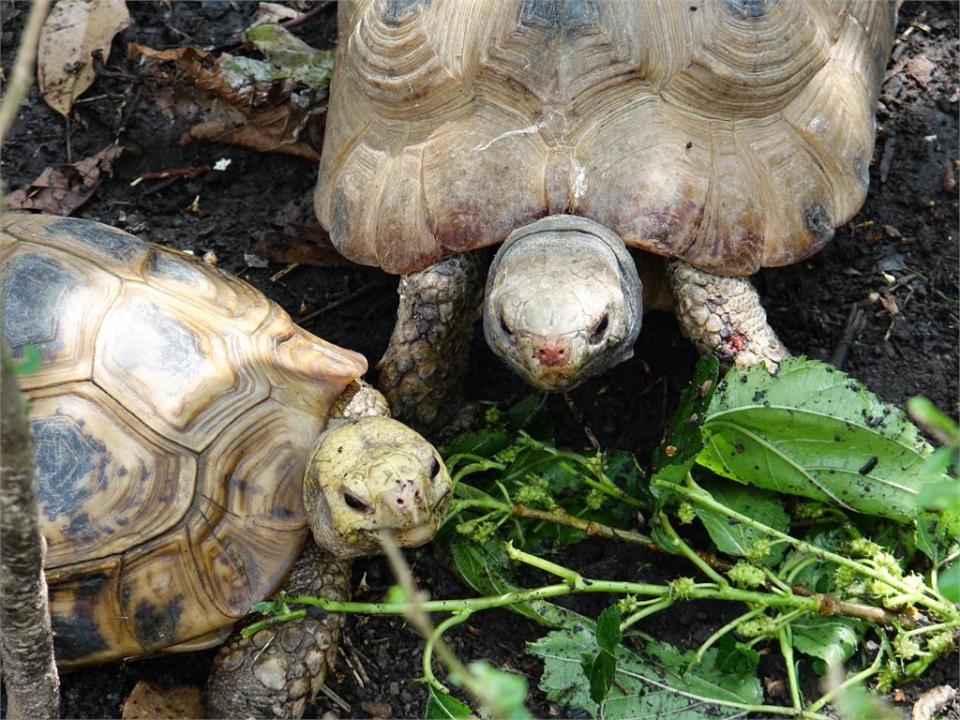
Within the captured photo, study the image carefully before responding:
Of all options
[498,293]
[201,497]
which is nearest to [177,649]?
[201,497]

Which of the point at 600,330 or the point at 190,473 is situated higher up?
the point at 600,330

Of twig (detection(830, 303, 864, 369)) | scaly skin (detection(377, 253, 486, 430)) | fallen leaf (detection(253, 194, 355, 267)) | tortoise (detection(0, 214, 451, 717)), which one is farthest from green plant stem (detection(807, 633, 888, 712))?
fallen leaf (detection(253, 194, 355, 267))

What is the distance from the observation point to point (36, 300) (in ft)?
8.73

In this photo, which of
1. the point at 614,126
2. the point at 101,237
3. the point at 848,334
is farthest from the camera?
the point at 848,334

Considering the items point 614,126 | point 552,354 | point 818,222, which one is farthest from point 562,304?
point 818,222

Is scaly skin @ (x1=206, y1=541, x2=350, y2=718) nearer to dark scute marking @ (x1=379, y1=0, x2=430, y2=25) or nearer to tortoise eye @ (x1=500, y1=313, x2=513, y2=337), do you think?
tortoise eye @ (x1=500, y1=313, x2=513, y2=337)

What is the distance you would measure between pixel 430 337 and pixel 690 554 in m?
0.97

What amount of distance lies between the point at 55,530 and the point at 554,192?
151 cm

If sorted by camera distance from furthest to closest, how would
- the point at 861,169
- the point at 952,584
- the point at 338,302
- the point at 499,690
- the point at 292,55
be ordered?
the point at 292,55 < the point at 338,302 < the point at 861,169 < the point at 952,584 < the point at 499,690

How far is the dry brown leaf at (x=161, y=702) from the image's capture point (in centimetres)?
274

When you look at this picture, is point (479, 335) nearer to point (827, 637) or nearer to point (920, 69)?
point (827, 637)

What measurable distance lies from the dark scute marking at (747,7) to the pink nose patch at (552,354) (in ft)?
3.55

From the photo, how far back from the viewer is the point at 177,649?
2639 mm

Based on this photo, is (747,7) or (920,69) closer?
(747,7)
